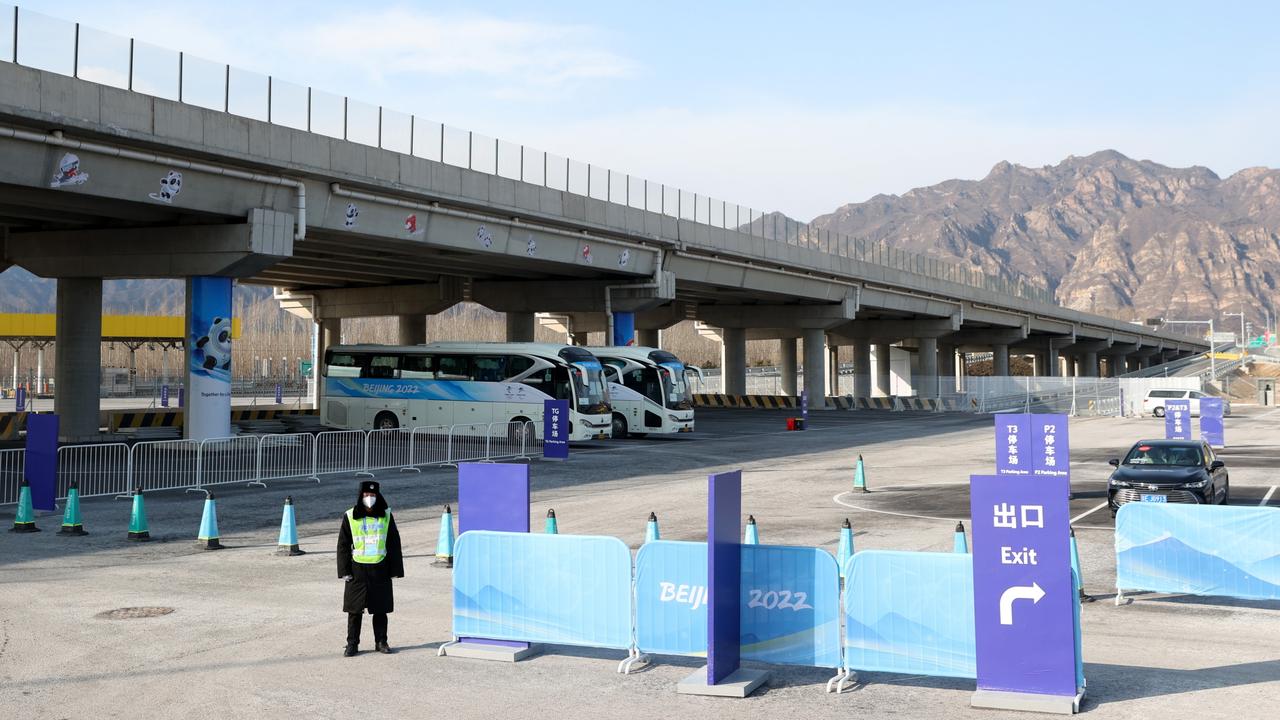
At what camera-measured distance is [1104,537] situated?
18234 mm

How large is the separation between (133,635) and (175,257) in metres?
23.8

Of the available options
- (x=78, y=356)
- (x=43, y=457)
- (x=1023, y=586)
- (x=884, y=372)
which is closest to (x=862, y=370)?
(x=884, y=372)

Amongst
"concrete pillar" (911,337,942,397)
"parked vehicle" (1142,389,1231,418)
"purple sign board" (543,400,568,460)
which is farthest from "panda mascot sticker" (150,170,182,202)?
"concrete pillar" (911,337,942,397)

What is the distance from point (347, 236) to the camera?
3722 cm

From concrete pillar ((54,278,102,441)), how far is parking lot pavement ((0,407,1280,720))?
1591 cm

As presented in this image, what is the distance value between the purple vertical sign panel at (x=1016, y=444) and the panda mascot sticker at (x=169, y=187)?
2054 cm

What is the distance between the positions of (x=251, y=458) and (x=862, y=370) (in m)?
70.5

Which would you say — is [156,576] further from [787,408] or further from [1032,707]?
[787,408]

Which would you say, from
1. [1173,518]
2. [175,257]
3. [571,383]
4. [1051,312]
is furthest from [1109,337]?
[1173,518]

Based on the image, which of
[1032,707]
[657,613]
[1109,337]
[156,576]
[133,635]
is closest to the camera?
[1032,707]

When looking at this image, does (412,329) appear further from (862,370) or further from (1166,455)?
(1166,455)

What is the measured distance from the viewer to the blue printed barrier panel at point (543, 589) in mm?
10406

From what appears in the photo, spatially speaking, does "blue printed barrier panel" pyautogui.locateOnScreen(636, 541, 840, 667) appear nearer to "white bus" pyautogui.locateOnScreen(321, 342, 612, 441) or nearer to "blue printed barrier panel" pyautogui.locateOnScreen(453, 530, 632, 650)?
"blue printed barrier panel" pyautogui.locateOnScreen(453, 530, 632, 650)

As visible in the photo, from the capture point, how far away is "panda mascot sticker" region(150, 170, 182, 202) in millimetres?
28906
